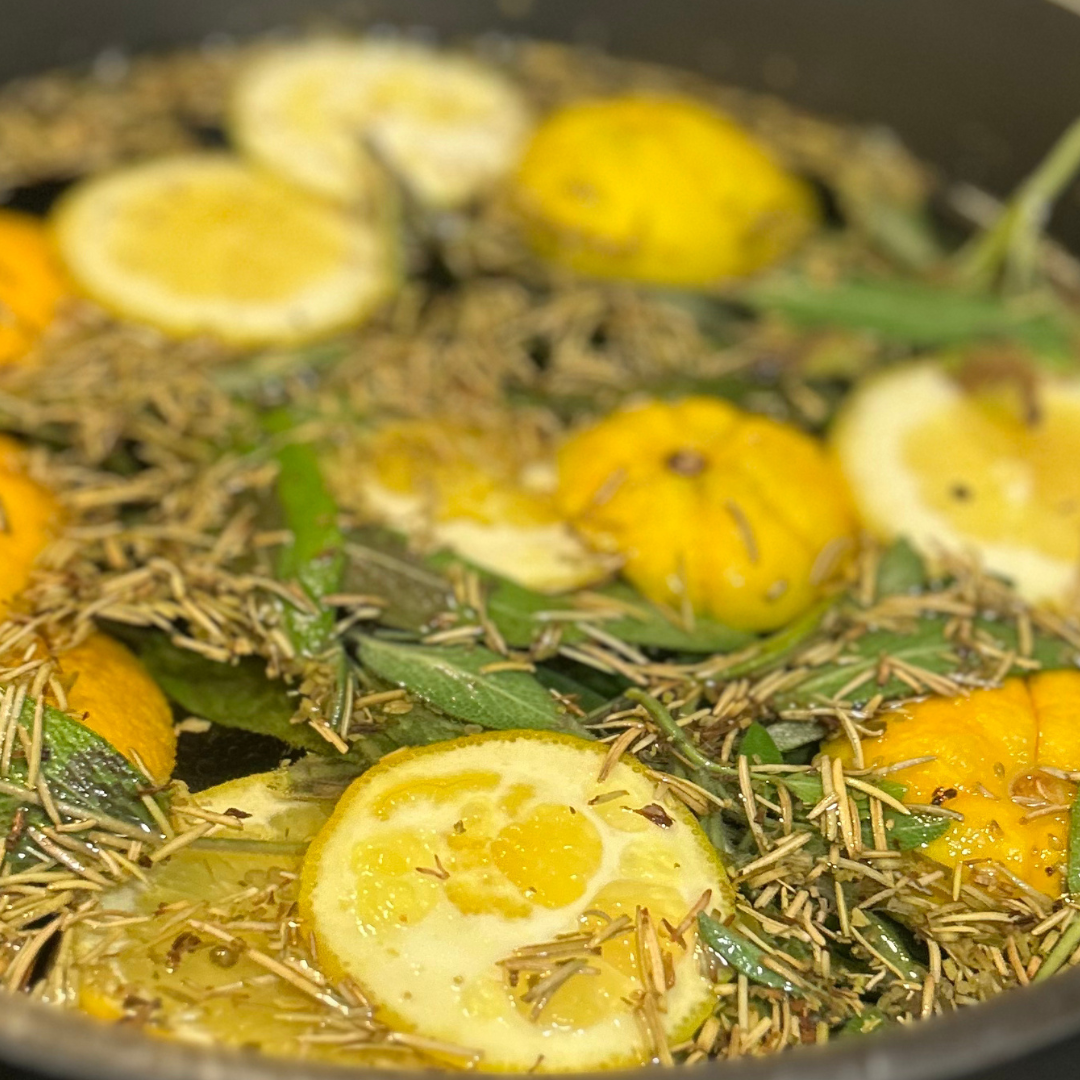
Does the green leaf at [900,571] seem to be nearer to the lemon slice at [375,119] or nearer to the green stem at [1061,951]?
the green stem at [1061,951]

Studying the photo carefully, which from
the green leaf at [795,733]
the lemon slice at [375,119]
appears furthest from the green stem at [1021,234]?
the green leaf at [795,733]

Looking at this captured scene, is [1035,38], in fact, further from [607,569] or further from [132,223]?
[132,223]

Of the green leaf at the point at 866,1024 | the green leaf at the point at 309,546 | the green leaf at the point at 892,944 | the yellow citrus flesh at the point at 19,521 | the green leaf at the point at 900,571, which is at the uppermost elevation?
the green leaf at the point at 900,571

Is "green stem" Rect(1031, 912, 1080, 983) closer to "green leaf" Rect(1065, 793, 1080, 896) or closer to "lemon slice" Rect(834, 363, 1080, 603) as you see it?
"green leaf" Rect(1065, 793, 1080, 896)

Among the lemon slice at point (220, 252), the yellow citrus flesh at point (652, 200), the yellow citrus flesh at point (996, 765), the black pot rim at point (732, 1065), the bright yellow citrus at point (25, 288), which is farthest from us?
the yellow citrus flesh at point (652, 200)

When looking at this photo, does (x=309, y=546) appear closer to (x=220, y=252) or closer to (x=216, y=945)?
(x=216, y=945)

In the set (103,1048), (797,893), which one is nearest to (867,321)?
(797,893)

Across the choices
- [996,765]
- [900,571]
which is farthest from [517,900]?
[900,571]

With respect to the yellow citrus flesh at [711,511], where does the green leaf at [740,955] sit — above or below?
below
